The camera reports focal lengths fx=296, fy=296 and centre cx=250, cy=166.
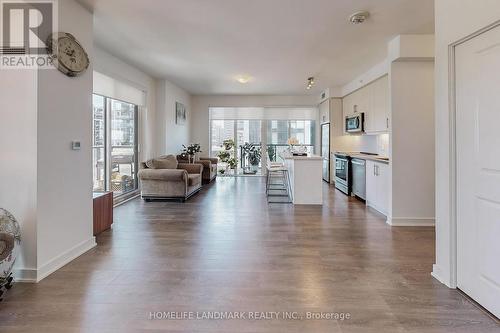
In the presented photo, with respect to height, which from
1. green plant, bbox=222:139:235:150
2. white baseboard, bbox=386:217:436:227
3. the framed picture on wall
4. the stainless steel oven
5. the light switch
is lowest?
white baseboard, bbox=386:217:436:227

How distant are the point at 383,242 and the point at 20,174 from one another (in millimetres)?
3737

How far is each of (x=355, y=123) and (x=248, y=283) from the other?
17.7 ft

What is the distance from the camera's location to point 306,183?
561cm

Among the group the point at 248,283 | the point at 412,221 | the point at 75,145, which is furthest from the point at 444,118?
the point at 75,145

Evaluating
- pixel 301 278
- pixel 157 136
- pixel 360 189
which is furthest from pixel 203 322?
pixel 157 136

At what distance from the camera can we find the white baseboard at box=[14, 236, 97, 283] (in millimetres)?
2500

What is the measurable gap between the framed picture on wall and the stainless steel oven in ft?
14.2

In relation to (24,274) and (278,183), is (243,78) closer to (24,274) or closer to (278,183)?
(278,183)

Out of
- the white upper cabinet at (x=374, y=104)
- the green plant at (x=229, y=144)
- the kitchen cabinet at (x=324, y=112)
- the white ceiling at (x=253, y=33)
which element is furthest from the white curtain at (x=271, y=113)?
the white ceiling at (x=253, y=33)

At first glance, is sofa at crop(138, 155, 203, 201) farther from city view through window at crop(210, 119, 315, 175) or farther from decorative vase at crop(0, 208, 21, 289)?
city view through window at crop(210, 119, 315, 175)

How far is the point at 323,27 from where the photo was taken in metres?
3.84

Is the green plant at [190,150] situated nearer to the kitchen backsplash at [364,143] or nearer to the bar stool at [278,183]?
the bar stool at [278,183]

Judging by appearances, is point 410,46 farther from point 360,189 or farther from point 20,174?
point 20,174

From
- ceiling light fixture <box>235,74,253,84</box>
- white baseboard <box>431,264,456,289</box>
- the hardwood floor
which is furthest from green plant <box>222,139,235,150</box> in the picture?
white baseboard <box>431,264,456,289</box>
